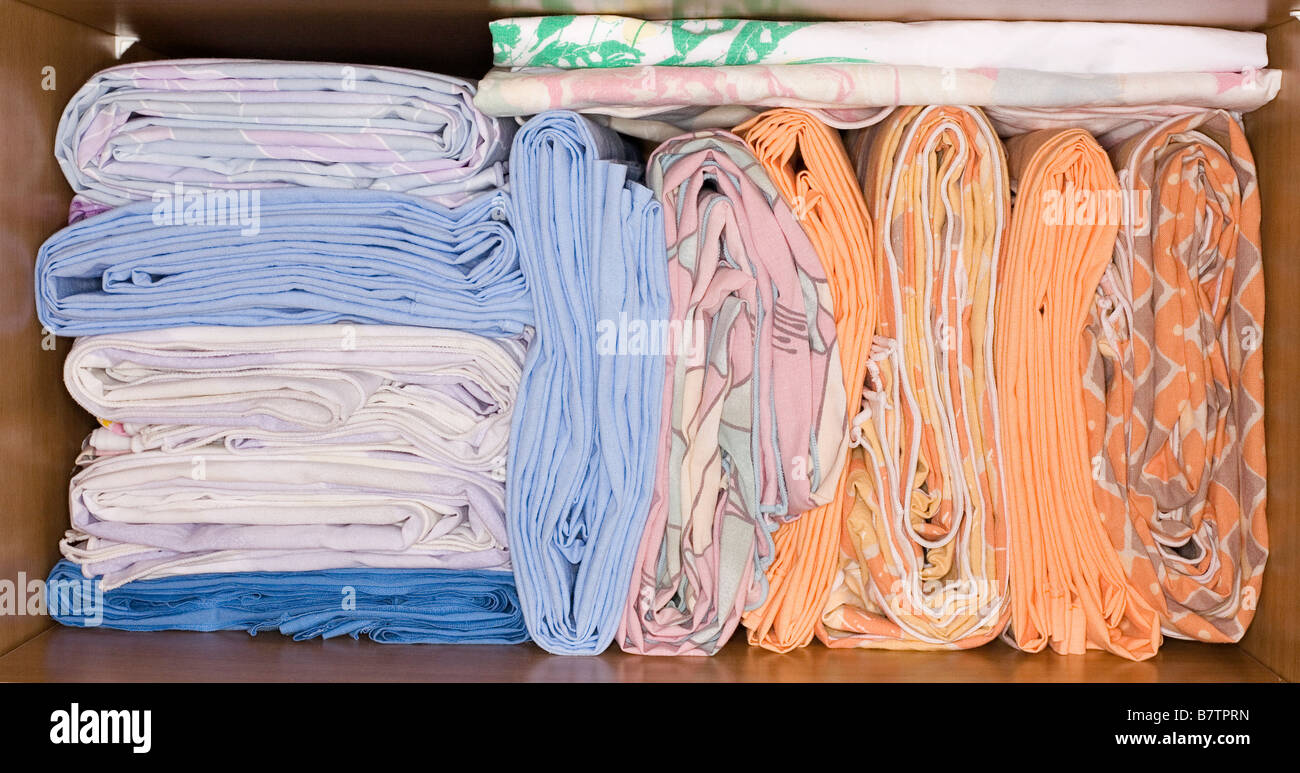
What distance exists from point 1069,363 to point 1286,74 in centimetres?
32

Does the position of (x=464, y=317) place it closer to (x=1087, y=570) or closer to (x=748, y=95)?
(x=748, y=95)

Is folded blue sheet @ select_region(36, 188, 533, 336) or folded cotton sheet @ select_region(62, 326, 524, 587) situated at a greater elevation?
folded blue sheet @ select_region(36, 188, 533, 336)

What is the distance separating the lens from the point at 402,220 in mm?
903

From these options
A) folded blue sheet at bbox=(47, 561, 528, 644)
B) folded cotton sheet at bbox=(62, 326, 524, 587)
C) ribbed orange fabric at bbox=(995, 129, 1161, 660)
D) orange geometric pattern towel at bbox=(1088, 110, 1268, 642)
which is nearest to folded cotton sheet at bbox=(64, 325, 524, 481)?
folded cotton sheet at bbox=(62, 326, 524, 587)

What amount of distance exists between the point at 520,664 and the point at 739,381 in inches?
12.3

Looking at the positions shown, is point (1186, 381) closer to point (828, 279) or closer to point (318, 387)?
point (828, 279)

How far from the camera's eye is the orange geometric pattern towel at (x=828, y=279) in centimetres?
89

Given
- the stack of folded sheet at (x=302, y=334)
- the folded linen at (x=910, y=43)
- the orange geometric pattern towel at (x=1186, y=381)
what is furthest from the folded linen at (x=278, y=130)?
the orange geometric pattern towel at (x=1186, y=381)

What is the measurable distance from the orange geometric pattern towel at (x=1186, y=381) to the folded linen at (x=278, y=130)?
586 mm

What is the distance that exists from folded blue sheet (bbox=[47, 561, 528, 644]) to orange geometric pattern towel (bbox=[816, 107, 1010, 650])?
1.16 ft

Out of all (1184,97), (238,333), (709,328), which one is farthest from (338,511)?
(1184,97)

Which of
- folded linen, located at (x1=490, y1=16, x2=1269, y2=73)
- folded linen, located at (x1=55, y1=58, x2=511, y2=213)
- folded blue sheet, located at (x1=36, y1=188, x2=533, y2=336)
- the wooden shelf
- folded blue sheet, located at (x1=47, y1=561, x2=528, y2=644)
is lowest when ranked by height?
the wooden shelf

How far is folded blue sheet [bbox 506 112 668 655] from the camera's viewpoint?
86cm

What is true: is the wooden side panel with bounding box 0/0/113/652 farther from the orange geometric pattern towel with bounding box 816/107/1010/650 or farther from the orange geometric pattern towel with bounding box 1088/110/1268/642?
Result: the orange geometric pattern towel with bounding box 1088/110/1268/642
